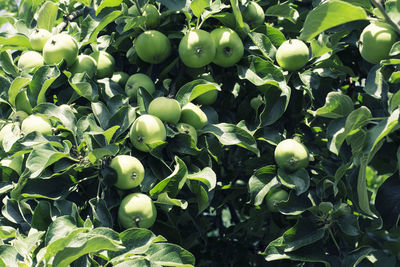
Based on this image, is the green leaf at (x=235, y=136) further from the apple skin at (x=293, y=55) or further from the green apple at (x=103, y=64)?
the green apple at (x=103, y=64)

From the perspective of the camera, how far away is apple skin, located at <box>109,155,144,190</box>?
125cm

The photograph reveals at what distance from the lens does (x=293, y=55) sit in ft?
4.87

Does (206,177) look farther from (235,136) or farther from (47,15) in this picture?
(47,15)

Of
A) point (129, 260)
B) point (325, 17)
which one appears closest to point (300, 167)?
point (325, 17)

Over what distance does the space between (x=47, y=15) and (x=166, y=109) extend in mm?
616

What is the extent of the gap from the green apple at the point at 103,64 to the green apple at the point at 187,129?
1.15 ft

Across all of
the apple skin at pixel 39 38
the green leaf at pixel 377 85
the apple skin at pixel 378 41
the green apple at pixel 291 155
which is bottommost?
the green apple at pixel 291 155

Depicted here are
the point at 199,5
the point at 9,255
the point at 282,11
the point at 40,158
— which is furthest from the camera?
the point at 282,11

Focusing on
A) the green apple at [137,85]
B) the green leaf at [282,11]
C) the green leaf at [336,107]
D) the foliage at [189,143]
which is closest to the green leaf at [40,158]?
the foliage at [189,143]

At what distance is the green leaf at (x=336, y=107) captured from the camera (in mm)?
1272

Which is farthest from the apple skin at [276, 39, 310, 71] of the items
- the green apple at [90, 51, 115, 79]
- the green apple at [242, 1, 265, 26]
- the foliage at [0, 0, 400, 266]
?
the green apple at [90, 51, 115, 79]

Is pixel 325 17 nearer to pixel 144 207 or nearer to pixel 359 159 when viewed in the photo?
pixel 359 159

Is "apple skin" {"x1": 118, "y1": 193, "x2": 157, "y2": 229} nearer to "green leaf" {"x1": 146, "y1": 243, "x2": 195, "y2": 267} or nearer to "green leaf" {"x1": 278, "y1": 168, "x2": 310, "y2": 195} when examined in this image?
"green leaf" {"x1": 146, "y1": 243, "x2": 195, "y2": 267}

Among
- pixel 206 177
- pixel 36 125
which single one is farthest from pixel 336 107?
pixel 36 125
